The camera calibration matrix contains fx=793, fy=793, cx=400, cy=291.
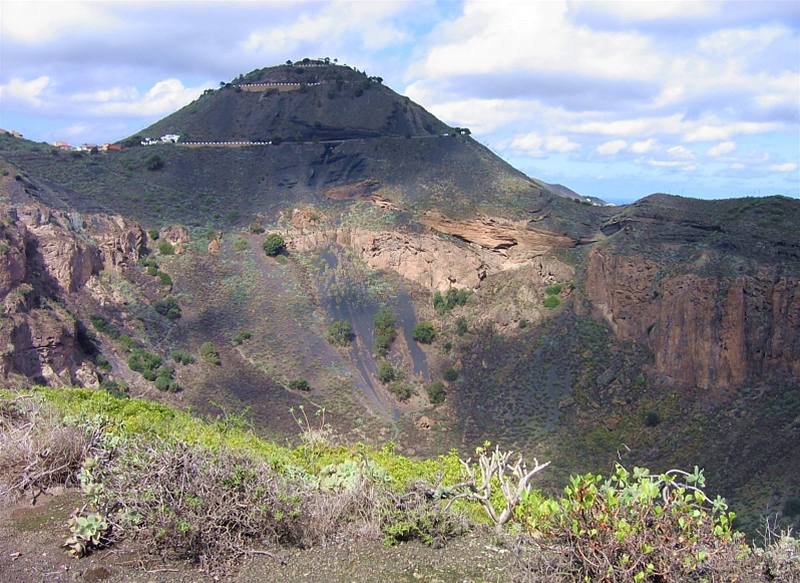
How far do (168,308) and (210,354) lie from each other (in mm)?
4787

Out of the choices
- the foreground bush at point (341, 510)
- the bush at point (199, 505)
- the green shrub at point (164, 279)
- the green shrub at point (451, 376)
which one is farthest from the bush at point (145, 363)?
the bush at point (199, 505)

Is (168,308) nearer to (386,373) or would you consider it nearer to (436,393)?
(386,373)

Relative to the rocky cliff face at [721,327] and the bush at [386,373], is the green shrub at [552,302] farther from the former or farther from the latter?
the bush at [386,373]

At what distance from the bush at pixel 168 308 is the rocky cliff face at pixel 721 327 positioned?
2271cm

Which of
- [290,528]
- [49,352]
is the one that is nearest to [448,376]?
[49,352]

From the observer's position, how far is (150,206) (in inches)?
1927

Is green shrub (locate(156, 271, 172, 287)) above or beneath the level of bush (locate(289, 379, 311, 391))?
above

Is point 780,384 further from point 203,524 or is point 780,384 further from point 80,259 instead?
point 80,259

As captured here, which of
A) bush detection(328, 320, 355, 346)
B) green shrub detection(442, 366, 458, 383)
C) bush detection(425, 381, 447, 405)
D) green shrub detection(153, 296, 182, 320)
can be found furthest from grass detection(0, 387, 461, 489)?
green shrub detection(153, 296, 182, 320)

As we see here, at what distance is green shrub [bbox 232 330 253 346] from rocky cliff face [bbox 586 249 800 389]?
18.6 meters

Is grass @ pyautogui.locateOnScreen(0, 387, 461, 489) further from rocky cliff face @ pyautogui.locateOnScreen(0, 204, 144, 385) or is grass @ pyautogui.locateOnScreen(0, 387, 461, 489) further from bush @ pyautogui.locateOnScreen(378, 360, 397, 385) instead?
bush @ pyautogui.locateOnScreen(378, 360, 397, 385)

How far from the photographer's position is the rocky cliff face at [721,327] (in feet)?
107

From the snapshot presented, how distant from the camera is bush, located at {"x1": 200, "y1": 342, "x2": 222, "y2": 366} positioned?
3825cm

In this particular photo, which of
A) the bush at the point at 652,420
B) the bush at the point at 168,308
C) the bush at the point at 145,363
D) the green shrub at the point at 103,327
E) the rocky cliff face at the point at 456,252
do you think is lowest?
the bush at the point at 652,420
